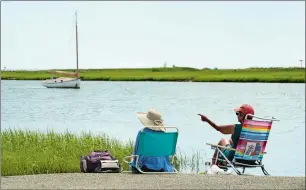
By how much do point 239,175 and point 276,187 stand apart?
3.59ft

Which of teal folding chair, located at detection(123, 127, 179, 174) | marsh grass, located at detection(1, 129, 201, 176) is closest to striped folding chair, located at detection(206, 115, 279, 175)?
teal folding chair, located at detection(123, 127, 179, 174)

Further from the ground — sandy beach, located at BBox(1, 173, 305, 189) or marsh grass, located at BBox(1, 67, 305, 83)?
marsh grass, located at BBox(1, 67, 305, 83)

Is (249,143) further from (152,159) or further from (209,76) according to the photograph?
(209,76)

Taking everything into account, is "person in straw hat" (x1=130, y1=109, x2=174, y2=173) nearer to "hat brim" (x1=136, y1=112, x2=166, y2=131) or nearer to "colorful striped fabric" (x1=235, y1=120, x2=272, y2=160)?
"hat brim" (x1=136, y1=112, x2=166, y2=131)

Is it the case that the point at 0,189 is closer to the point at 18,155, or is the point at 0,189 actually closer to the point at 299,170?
the point at 18,155

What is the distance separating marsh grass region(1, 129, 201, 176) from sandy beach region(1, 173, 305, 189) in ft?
6.08

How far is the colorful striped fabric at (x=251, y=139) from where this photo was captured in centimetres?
1027

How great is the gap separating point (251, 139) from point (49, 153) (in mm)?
4363

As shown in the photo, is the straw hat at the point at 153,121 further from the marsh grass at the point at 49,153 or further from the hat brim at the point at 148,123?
the marsh grass at the point at 49,153

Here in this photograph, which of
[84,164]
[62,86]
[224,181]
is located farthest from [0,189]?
[62,86]

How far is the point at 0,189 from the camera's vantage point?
8.25 metres

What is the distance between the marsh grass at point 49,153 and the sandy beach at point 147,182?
1.85 m

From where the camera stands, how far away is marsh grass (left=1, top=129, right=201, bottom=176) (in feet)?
36.5

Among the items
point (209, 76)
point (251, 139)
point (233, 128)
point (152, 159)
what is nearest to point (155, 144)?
point (152, 159)
